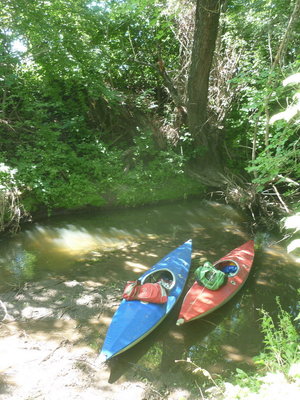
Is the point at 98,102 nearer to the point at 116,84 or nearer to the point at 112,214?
the point at 116,84

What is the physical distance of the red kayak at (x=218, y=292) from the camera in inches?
166

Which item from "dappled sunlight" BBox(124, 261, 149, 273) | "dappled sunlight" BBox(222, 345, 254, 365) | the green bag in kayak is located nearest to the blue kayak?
the green bag in kayak

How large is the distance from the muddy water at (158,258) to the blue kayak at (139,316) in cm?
21

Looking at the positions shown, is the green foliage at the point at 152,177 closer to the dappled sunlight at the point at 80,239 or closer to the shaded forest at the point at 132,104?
the shaded forest at the point at 132,104

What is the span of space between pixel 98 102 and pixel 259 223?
6049mm

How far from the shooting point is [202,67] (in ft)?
22.7

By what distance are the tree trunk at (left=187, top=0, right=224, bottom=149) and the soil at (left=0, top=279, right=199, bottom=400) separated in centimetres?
529

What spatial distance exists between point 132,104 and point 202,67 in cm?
282

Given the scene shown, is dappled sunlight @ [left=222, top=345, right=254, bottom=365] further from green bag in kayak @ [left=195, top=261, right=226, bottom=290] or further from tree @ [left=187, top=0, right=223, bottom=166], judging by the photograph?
tree @ [left=187, top=0, right=223, bottom=166]

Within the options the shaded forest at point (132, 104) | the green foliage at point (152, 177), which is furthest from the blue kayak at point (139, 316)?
the green foliage at point (152, 177)

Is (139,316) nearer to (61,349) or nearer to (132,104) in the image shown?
(61,349)

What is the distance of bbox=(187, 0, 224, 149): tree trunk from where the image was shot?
6082 millimetres

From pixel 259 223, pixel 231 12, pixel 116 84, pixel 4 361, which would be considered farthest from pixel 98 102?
pixel 4 361

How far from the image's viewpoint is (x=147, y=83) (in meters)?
9.78
